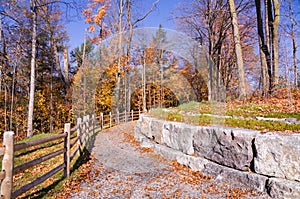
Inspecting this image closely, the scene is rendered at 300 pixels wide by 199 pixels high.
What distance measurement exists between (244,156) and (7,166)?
127 inches

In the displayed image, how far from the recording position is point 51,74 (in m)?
16.5

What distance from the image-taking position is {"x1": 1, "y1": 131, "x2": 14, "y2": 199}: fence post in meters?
2.41

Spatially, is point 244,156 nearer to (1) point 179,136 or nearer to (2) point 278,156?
(2) point 278,156

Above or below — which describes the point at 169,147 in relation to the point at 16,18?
below

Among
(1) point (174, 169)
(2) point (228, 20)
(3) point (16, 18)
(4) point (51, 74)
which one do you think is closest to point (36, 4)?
(3) point (16, 18)

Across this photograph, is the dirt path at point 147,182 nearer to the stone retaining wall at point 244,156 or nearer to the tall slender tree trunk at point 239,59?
the stone retaining wall at point 244,156

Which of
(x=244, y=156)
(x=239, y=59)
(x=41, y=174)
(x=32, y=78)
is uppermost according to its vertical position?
(x=239, y=59)

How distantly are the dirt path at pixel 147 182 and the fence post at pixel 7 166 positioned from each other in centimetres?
104

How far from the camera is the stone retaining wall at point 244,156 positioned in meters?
3.05

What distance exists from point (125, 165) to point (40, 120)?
13902 mm

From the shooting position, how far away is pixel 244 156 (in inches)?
140

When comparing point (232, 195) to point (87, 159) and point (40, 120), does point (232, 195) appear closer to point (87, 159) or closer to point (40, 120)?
point (87, 159)

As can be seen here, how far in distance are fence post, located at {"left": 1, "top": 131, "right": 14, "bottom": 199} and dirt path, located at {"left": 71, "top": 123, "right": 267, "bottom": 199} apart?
1.04 metres

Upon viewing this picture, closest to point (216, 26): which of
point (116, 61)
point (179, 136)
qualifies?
point (116, 61)
